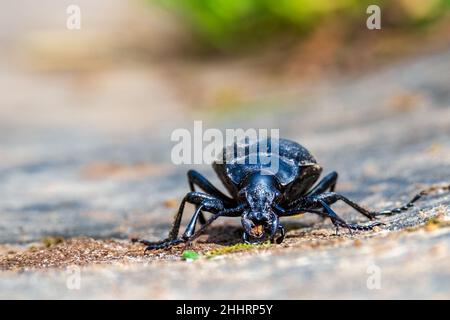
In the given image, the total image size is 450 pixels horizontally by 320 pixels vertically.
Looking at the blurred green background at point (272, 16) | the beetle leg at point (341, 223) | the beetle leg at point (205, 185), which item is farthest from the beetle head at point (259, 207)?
the blurred green background at point (272, 16)

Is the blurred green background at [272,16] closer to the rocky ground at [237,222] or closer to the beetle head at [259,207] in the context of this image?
the rocky ground at [237,222]

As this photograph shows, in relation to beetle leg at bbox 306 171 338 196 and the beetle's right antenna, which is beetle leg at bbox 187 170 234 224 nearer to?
beetle leg at bbox 306 171 338 196

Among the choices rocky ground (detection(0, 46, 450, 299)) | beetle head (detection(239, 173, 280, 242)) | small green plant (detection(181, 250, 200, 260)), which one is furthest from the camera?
beetle head (detection(239, 173, 280, 242))

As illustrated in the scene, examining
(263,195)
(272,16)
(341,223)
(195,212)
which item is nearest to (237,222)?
(195,212)

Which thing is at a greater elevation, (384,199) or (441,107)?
(441,107)

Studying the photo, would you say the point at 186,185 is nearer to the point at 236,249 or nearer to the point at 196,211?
the point at 196,211

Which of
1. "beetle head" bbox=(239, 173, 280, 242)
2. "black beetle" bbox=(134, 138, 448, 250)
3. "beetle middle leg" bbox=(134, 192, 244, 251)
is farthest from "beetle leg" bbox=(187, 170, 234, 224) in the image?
"beetle head" bbox=(239, 173, 280, 242)
